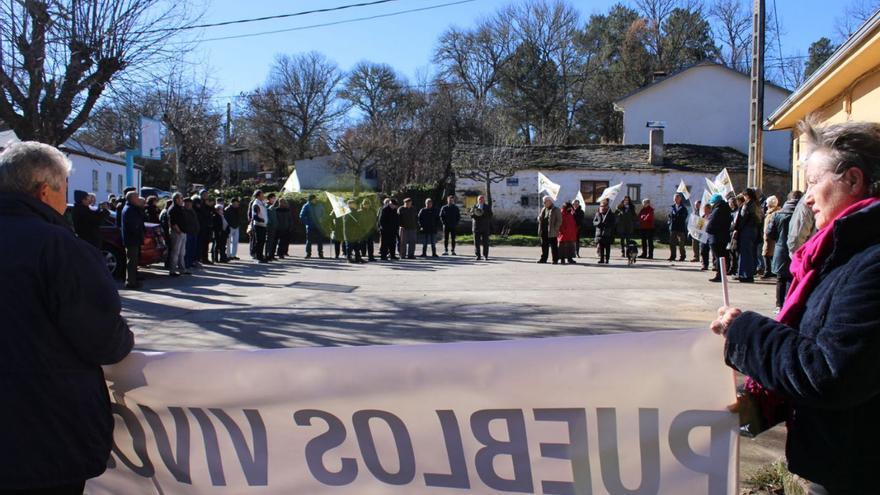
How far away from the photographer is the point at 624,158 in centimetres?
3781

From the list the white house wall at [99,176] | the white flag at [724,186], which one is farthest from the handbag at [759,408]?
the white house wall at [99,176]

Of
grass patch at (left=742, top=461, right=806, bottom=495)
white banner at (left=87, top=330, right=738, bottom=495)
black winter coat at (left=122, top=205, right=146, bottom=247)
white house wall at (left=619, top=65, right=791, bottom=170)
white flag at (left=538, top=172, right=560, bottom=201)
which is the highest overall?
white house wall at (left=619, top=65, right=791, bottom=170)

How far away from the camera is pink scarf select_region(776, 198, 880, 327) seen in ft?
6.57

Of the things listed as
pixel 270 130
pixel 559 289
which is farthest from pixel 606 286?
pixel 270 130

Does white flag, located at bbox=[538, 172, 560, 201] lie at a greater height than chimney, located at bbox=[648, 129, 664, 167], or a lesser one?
lesser

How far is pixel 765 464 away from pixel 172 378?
351cm

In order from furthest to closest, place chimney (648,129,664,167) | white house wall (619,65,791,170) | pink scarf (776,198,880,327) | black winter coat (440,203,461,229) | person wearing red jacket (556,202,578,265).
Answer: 1. white house wall (619,65,791,170)
2. chimney (648,129,664,167)
3. black winter coat (440,203,461,229)
4. person wearing red jacket (556,202,578,265)
5. pink scarf (776,198,880,327)

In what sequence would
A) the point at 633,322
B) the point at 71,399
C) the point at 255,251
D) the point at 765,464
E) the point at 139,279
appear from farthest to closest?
the point at 255,251
the point at 139,279
the point at 633,322
the point at 765,464
the point at 71,399

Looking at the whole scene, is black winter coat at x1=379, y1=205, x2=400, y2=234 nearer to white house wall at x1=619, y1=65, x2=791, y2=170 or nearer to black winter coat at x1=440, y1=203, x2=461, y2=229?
black winter coat at x1=440, y1=203, x2=461, y2=229

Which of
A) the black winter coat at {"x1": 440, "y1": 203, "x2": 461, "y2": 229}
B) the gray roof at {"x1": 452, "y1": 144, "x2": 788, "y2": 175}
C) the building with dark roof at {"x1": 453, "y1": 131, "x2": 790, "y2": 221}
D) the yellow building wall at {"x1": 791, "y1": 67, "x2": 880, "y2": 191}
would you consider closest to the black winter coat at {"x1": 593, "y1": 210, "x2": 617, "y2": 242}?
the black winter coat at {"x1": 440, "y1": 203, "x2": 461, "y2": 229}

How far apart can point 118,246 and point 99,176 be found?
105ft

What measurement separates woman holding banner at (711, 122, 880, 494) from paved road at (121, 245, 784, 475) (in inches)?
94.9

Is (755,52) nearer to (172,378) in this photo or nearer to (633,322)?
(633,322)

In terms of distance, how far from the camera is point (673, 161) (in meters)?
37.1
